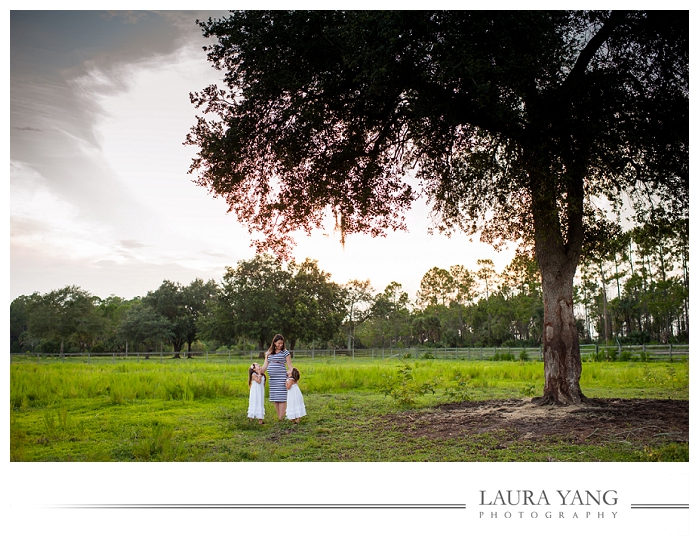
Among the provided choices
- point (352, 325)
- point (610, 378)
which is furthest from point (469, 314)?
point (610, 378)

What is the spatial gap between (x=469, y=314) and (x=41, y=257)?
3484 cm

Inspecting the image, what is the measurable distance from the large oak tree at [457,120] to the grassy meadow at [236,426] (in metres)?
2.28

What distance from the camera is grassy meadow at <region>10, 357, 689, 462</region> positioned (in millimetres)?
5504

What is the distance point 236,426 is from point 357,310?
28.8 m

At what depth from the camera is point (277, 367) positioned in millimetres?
6961

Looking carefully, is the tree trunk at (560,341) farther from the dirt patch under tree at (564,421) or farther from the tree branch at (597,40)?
the tree branch at (597,40)

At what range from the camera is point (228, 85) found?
25.6 ft

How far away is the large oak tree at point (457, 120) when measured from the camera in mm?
6418

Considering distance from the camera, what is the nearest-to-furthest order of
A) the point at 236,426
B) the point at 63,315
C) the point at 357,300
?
the point at 236,426
the point at 63,315
the point at 357,300

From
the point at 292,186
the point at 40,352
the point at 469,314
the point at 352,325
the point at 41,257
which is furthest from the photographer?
the point at 469,314
